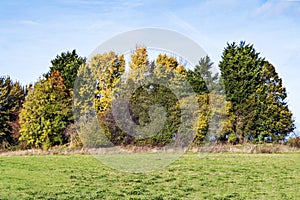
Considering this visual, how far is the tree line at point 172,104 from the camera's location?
32594mm

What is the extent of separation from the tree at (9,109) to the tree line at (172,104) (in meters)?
0.15

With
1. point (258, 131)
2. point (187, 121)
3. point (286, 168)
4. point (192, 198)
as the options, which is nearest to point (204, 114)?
point (187, 121)

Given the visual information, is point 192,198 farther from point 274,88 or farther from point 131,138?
point 274,88

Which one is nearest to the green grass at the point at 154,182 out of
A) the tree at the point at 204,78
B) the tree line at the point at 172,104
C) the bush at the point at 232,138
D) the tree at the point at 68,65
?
the tree line at the point at 172,104

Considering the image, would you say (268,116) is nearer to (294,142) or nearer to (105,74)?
(294,142)

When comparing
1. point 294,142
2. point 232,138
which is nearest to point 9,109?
point 232,138

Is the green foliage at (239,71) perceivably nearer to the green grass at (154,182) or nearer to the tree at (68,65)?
the tree at (68,65)

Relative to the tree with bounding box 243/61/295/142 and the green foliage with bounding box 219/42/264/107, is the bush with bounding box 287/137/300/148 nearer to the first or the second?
the tree with bounding box 243/61/295/142

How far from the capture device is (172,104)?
30.8 m

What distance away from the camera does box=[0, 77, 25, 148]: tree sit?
40741 millimetres

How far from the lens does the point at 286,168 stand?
18.0 meters

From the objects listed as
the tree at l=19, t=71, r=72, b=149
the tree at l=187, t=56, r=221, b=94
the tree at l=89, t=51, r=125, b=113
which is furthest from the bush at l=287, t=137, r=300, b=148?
the tree at l=19, t=71, r=72, b=149

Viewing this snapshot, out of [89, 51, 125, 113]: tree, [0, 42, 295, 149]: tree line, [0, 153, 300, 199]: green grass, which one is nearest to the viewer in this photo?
[0, 153, 300, 199]: green grass

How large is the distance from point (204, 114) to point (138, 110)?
8567 millimetres
